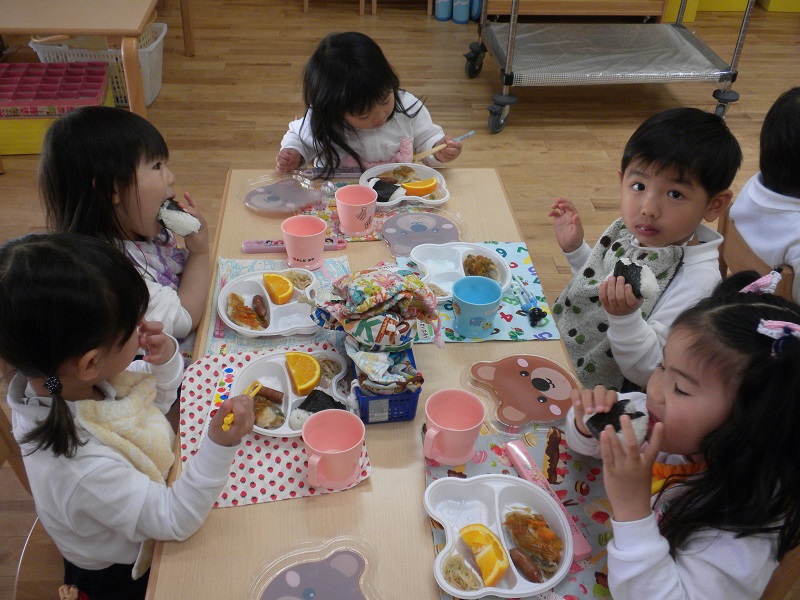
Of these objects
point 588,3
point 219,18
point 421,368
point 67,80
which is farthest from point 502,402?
point 219,18

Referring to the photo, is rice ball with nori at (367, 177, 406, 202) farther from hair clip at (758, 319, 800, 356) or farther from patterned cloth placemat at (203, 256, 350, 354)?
hair clip at (758, 319, 800, 356)

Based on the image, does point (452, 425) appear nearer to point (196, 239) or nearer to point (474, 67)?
point (196, 239)

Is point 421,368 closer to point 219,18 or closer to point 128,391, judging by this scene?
point 128,391

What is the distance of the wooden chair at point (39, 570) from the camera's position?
1.02 metres

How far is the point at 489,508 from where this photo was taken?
0.95m

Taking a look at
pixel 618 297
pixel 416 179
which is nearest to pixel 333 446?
pixel 618 297

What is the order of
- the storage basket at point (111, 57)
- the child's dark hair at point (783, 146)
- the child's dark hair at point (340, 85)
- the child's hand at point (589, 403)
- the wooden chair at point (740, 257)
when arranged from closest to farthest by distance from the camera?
the child's hand at point (589, 403)
the wooden chair at point (740, 257)
the child's dark hair at point (783, 146)
the child's dark hair at point (340, 85)
the storage basket at point (111, 57)

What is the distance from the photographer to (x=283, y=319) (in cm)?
126

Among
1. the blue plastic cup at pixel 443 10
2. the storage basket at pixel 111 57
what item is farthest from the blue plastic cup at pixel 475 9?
the storage basket at pixel 111 57

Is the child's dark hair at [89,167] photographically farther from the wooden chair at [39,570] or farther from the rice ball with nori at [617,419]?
the rice ball with nori at [617,419]

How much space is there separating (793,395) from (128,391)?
Result: 95 cm

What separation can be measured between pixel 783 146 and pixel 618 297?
807 mm

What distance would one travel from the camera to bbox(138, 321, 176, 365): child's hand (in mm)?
1084

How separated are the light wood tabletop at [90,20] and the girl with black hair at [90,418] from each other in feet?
5.92
